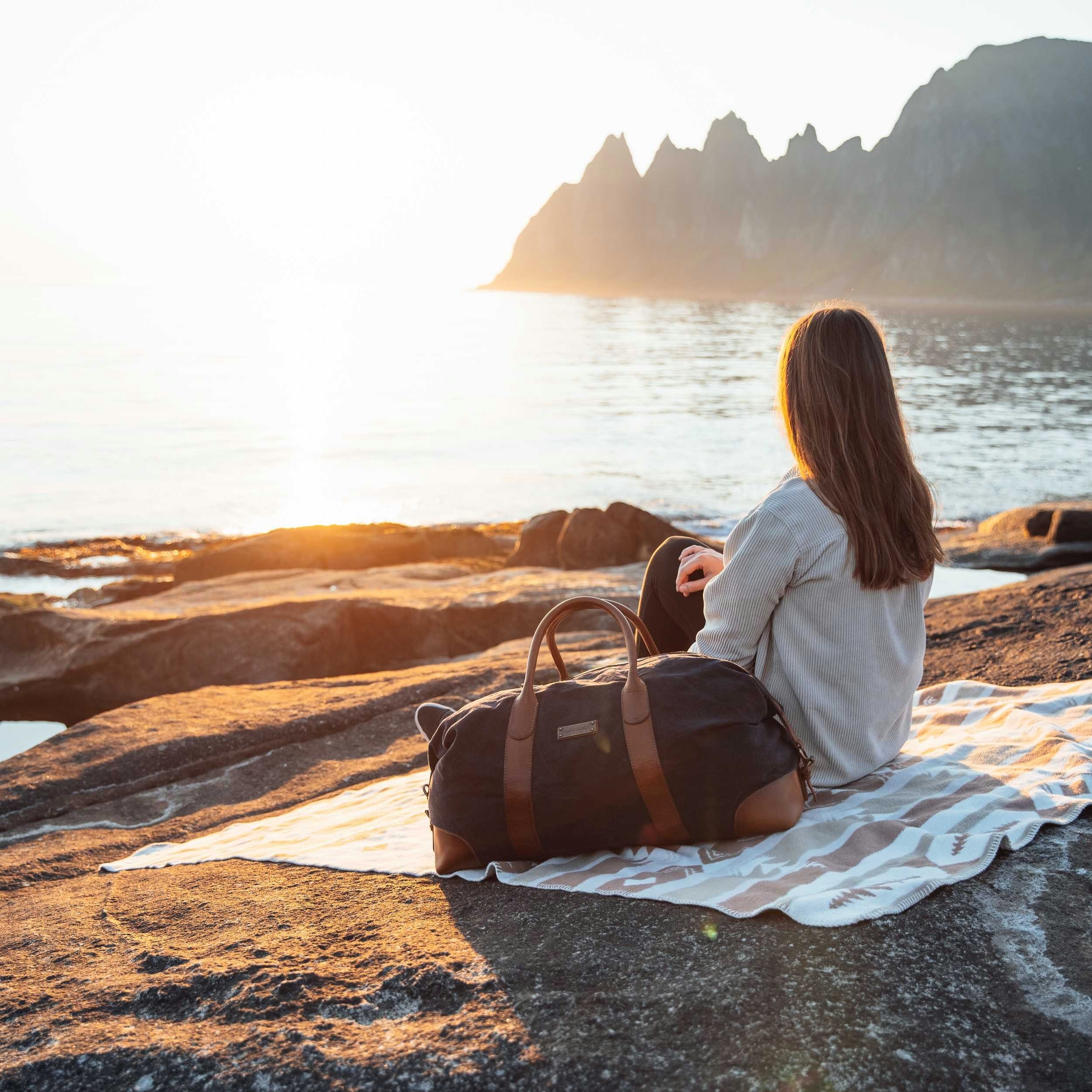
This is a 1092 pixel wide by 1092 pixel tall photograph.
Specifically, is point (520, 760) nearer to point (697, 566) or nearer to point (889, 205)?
point (697, 566)

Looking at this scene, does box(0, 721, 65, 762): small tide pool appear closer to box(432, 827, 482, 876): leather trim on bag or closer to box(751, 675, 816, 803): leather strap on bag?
box(432, 827, 482, 876): leather trim on bag

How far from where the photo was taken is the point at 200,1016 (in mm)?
1814

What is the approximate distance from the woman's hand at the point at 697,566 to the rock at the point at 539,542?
7.47m

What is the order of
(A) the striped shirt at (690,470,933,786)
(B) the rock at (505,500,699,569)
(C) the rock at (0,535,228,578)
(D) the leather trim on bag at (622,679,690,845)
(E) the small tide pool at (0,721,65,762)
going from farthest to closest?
1. (C) the rock at (0,535,228,578)
2. (B) the rock at (505,500,699,569)
3. (E) the small tide pool at (0,721,65,762)
4. (A) the striped shirt at (690,470,933,786)
5. (D) the leather trim on bag at (622,679,690,845)

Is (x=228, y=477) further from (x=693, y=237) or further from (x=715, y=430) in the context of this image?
(x=693, y=237)

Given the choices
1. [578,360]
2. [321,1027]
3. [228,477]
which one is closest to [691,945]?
[321,1027]

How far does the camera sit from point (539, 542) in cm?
1077

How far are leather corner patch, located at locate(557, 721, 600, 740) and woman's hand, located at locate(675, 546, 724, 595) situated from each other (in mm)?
778

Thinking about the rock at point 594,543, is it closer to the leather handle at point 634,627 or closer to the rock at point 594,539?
the rock at point 594,539

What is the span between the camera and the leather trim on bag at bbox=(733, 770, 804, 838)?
88.7 inches

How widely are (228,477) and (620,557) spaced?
11486mm

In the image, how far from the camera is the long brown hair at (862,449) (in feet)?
8.03

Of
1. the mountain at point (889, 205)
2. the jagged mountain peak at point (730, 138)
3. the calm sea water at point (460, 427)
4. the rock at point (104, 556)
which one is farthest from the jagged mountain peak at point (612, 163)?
the rock at point (104, 556)

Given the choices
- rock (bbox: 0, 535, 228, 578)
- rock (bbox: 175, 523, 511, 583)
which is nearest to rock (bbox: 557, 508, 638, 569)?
rock (bbox: 175, 523, 511, 583)
